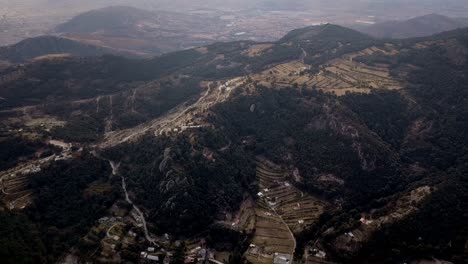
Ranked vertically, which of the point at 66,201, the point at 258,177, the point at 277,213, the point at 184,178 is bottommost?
the point at 277,213

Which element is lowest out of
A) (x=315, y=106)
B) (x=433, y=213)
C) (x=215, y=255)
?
(x=215, y=255)

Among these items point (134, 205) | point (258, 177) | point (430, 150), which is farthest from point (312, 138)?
point (134, 205)

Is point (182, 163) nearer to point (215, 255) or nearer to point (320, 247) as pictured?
point (215, 255)

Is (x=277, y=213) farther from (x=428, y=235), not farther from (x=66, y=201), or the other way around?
(x=66, y=201)

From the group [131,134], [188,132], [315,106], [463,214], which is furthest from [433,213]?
[131,134]

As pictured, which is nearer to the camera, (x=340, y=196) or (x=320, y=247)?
(x=320, y=247)

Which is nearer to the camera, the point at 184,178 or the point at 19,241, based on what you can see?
the point at 19,241

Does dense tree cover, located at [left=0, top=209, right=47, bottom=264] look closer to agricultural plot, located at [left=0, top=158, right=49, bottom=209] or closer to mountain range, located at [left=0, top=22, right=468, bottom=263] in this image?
mountain range, located at [left=0, top=22, right=468, bottom=263]
